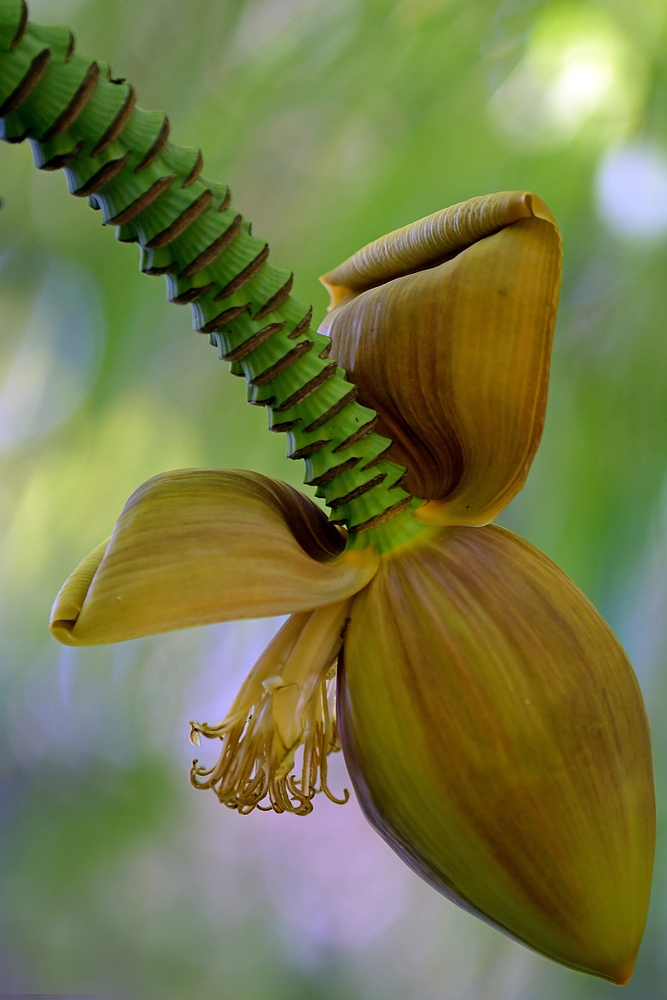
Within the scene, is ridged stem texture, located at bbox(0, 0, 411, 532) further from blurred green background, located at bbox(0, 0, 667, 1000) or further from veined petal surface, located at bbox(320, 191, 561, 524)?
blurred green background, located at bbox(0, 0, 667, 1000)

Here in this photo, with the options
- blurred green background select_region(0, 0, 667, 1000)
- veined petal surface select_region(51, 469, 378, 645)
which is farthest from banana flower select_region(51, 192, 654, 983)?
blurred green background select_region(0, 0, 667, 1000)

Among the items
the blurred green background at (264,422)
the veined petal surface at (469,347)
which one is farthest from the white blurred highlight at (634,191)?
the veined petal surface at (469,347)

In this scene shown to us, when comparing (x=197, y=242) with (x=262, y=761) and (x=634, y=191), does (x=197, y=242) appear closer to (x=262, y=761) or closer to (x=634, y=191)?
(x=262, y=761)

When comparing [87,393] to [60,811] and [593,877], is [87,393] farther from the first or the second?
[593,877]

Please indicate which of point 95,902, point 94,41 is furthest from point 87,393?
point 95,902

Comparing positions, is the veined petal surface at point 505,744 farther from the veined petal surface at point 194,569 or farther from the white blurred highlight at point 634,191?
the white blurred highlight at point 634,191

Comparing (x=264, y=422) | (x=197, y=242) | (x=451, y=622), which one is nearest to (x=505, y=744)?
(x=451, y=622)

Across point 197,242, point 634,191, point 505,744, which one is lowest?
point 505,744
